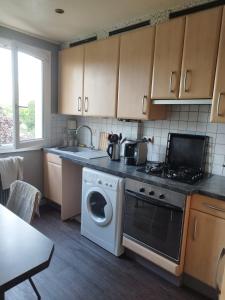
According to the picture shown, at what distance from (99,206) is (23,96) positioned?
163 centimetres

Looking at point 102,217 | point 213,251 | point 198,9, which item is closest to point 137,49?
Result: point 198,9

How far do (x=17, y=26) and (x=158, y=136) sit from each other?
2.01 metres

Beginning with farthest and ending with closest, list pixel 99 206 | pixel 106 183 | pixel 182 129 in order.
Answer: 1. pixel 99 206
2. pixel 182 129
3. pixel 106 183

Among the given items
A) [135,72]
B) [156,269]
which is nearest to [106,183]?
[156,269]

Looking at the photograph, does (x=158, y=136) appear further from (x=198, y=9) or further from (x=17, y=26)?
(x=17, y=26)

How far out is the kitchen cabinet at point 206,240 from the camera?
1.51 meters

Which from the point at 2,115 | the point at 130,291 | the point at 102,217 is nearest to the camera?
the point at 130,291

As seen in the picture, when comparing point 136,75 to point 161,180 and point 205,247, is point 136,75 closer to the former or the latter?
point 161,180

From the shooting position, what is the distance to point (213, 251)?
1562 mm

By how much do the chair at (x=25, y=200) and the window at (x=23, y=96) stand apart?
1.19 m

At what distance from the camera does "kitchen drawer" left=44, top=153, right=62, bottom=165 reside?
8.73ft

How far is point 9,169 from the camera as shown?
2447 mm

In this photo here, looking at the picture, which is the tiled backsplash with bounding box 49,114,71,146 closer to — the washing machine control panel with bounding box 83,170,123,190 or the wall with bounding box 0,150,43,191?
the wall with bounding box 0,150,43,191

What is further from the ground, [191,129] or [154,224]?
[191,129]
